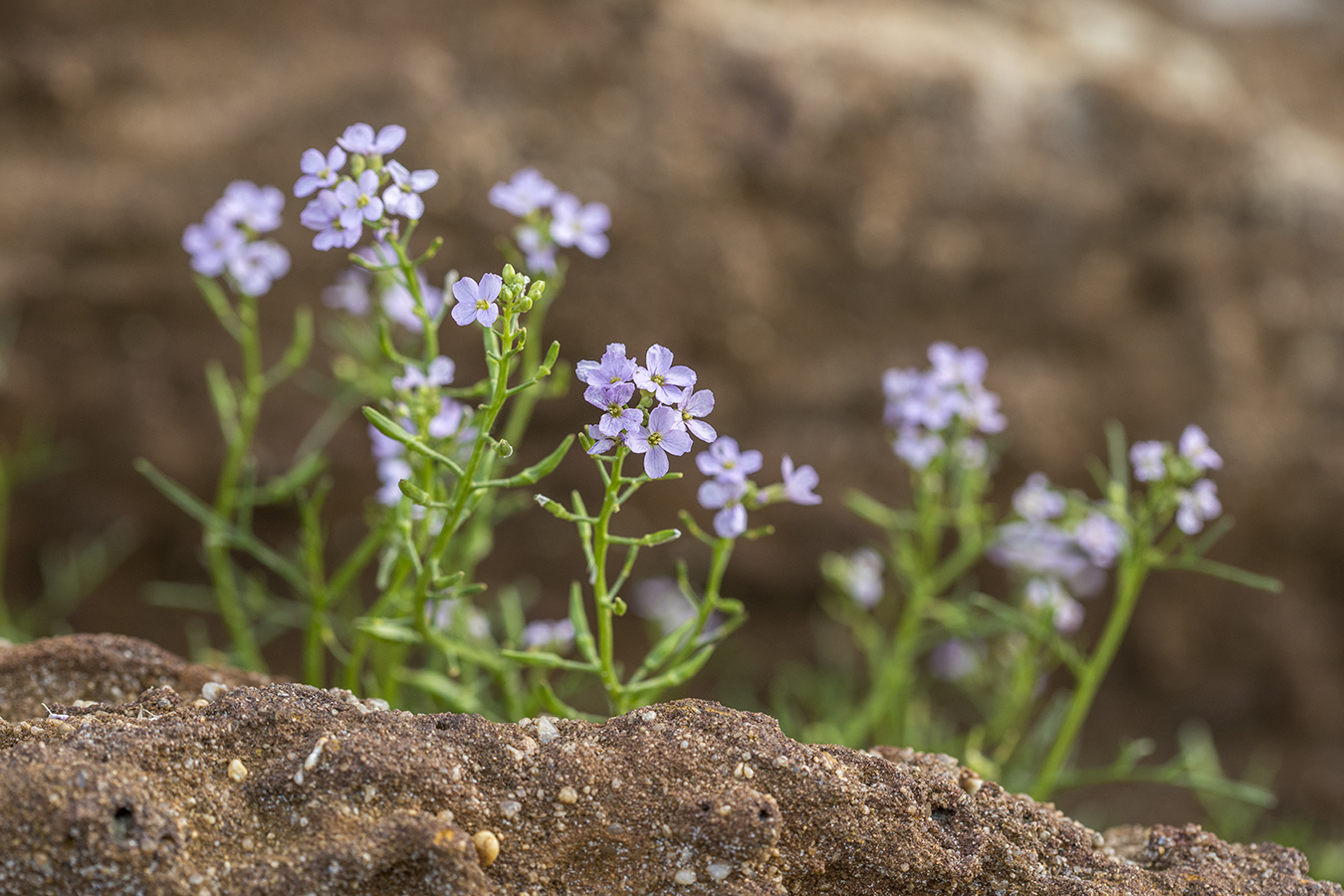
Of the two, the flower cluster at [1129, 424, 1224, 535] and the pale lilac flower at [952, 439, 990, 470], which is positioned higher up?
the pale lilac flower at [952, 439, 990, 470]

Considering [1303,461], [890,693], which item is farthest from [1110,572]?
[890,693]

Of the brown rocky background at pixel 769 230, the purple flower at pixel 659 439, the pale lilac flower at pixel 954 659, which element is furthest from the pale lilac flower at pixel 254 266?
the pale lilac flower at pixel 954 659

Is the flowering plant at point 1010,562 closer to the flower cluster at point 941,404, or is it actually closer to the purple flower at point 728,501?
the flower cluster at point 941,404

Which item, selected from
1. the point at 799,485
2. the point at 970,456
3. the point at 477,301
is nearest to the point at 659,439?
the point at 477,301

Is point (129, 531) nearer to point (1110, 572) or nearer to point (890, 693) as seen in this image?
point (890, 693)

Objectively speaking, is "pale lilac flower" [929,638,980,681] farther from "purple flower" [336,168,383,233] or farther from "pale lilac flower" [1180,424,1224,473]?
"purple flower" [336,168,383,233]

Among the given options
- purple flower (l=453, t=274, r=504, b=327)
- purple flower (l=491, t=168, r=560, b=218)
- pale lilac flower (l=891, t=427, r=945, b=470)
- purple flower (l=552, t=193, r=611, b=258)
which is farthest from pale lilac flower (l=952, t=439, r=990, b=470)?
purple flower (l=453, t=274, r=504, b=327)
